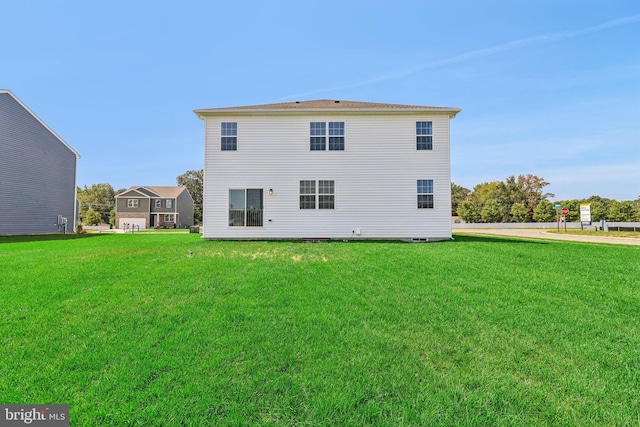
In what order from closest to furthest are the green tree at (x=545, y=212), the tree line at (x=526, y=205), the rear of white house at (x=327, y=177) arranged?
the rear of white house at (x=327, y=177) → the tree line at (x=526, y=205) → the green tree at (x=545, y=212)

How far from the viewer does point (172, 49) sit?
1159 centimetres

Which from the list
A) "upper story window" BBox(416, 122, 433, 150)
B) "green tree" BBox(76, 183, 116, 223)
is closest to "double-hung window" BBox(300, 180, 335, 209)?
"upper story window" BBox(416, 122, 433, 150)

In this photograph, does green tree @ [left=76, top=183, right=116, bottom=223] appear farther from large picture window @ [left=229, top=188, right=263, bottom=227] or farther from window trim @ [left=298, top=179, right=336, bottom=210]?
window trim @ [left=298, top=179, right=336, bottom=210]

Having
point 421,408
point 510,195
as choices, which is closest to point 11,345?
point 421,408

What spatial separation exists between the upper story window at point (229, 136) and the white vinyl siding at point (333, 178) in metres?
0.20

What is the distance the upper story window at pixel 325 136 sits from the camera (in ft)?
40.4

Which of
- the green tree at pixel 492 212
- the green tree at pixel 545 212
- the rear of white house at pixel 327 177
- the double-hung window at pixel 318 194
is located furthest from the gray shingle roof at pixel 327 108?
the green tree at pixel 545 212

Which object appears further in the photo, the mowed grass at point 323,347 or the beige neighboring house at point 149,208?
the beige neighboring house at point 149,208

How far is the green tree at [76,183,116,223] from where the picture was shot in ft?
187

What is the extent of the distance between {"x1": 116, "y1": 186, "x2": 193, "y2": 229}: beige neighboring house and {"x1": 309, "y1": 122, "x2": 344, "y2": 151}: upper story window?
1403 inches

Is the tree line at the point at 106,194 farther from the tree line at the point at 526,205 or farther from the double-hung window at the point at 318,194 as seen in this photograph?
the double-hung window at the point at 318,194

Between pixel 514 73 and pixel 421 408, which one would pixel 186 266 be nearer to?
pixel 421 408

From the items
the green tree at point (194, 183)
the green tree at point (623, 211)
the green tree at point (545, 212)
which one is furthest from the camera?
the green tree at point (194, 183)

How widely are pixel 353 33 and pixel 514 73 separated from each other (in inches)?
294
